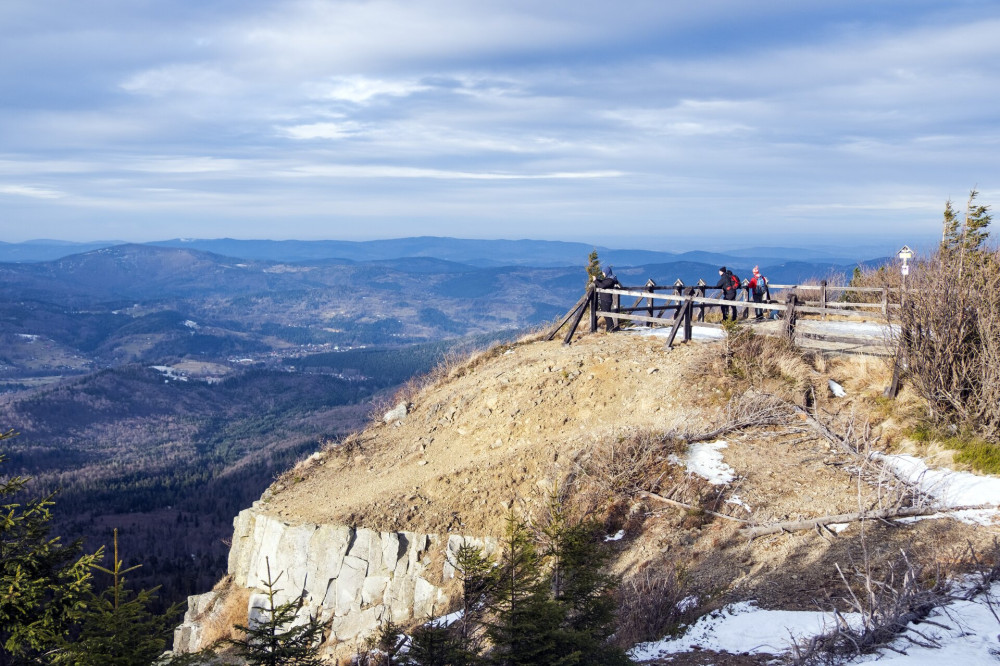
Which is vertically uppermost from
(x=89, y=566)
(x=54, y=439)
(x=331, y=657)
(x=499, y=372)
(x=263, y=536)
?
(x=499, y=372)

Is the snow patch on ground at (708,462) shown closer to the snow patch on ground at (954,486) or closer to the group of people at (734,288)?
the snow patch on ground at (954,486)

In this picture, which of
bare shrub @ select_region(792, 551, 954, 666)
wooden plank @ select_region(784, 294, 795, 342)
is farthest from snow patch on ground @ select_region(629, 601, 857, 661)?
wooden plank @ select_region(784, 294, 795, 342)

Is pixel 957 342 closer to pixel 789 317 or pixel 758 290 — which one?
pixel 789 317

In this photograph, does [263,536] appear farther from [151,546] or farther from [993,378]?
[151,546]

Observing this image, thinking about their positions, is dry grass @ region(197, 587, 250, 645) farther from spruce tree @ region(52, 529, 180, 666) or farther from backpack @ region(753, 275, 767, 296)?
backpack @ region(753, 275, 767, 296)

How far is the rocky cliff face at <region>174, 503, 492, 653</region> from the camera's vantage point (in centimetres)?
1253

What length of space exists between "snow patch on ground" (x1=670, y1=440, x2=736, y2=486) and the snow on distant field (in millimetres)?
3432

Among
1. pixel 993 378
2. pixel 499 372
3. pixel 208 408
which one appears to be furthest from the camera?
pixel 208 408

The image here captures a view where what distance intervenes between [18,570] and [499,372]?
11.5 metres

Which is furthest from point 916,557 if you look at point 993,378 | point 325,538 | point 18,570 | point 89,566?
point 18,570

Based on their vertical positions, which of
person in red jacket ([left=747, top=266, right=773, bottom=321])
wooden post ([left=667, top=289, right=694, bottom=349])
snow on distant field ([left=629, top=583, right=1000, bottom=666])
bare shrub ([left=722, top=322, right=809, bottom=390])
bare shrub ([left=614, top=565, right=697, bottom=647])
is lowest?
bare shrub ([left=614, top=565, right=697, bottom=647])

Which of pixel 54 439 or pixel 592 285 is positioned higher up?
pixel 592 285

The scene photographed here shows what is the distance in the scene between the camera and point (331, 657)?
11.8m

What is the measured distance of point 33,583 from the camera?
9078mm
